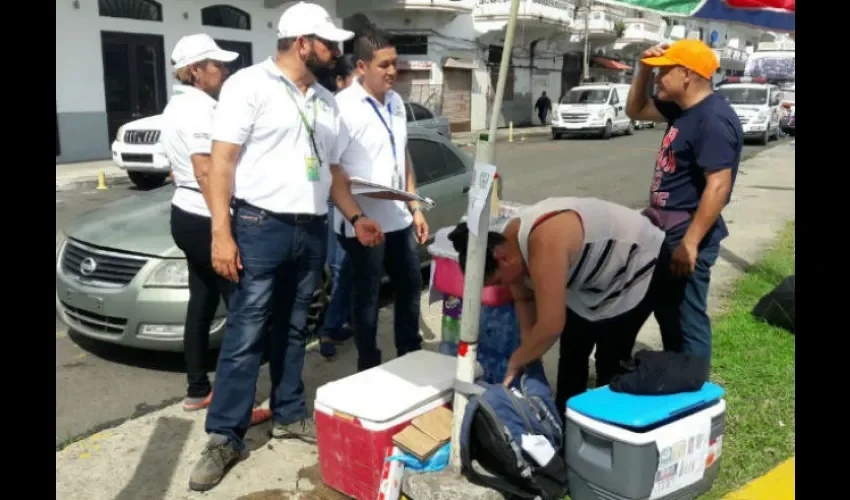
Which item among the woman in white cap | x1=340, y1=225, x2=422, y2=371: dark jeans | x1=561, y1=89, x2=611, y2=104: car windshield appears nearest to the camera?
the woman in white cap

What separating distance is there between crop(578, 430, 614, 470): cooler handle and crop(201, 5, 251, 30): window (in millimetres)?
19072

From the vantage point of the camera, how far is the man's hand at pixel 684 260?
10.9ft

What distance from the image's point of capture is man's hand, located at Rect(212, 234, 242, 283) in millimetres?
2963

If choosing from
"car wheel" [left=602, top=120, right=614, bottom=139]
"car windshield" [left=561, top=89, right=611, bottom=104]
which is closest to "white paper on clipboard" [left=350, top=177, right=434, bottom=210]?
"car wheel" [left=602, top=120, right=614, bottom=139]

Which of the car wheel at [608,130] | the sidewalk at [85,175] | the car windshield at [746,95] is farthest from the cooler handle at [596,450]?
the car wheel at [608,130]

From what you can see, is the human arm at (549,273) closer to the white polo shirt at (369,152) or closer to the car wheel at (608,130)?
the white polo shirt at (369,152)

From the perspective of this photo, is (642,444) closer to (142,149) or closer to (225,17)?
(142,149)

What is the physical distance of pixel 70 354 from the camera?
15.4 feet

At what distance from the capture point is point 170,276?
4242 millimetres

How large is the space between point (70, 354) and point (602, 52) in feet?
129

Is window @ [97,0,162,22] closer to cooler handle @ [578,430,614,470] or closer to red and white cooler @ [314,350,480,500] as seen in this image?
red and white cooler @ [314,350,480,500]
